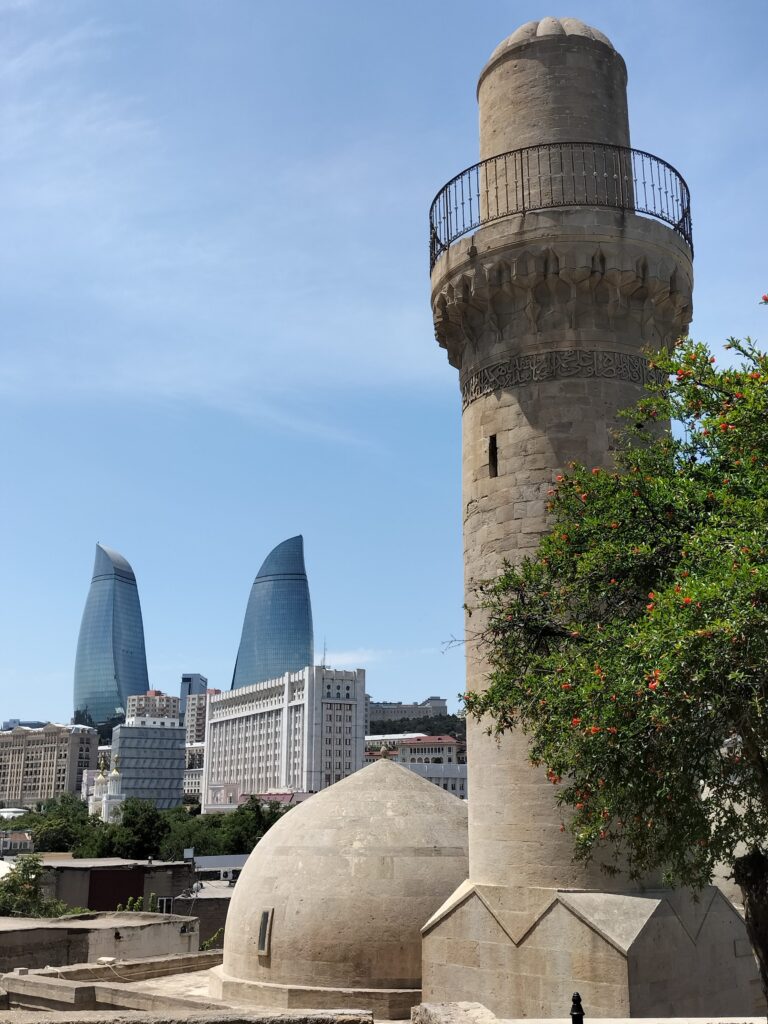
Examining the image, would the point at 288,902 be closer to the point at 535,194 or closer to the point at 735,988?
the point at 735,988

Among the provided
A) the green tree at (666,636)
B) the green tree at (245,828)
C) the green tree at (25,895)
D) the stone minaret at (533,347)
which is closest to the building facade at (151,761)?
the green tree at (245,828)

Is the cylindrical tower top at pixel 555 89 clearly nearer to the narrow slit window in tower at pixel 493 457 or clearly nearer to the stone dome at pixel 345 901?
the narrow slit window in tower at pixel 493 457

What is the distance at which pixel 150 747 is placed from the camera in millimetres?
167000

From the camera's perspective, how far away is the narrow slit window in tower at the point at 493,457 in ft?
47.1

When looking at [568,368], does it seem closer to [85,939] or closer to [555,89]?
[555,89]

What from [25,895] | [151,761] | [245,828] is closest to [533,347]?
[25,895]

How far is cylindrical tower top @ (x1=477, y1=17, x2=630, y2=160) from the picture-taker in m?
15.0

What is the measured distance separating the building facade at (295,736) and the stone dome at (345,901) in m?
139

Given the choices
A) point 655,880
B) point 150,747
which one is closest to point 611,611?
point 655,880

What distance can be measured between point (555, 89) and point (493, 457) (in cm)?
580

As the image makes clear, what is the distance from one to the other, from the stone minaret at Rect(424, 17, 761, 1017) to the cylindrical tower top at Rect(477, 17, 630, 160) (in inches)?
0.9

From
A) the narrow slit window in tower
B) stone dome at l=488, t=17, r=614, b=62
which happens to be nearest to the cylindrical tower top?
stone dome at l=488, t=17, r=614, b=62

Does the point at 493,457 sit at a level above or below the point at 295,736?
below

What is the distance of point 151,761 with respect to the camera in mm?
167750
